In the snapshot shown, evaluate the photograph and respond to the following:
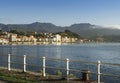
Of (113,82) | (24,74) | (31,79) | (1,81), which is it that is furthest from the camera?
(113,82)

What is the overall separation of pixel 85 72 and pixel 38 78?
3430mm

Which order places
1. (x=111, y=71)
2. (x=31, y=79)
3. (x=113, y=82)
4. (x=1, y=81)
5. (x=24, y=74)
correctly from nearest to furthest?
(x=1, y=81), (x=31, y=79), (x=24, y=74), (x=113, y=82), (x=111, y=71)

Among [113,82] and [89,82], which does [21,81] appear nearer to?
[89,82]

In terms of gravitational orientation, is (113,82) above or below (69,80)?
below

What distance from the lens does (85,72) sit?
2108 cm

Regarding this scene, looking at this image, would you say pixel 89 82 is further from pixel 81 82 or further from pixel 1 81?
pixel 1 81

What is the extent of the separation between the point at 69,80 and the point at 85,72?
49.7 inches

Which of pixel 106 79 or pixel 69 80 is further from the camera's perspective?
pixel 106 79

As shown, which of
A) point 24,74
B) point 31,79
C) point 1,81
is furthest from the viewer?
point 24,74

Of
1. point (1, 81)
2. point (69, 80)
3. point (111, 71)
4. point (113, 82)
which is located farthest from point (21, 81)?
point (111, 71)

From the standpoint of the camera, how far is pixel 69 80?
21.5 metres

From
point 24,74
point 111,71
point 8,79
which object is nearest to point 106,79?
point 111,71

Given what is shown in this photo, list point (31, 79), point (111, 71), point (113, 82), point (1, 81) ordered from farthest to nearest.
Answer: point (111, 71)
point (113, 82)
point (31, 79)
point (1, 81)

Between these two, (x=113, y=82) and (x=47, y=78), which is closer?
(x=47, y=78)
